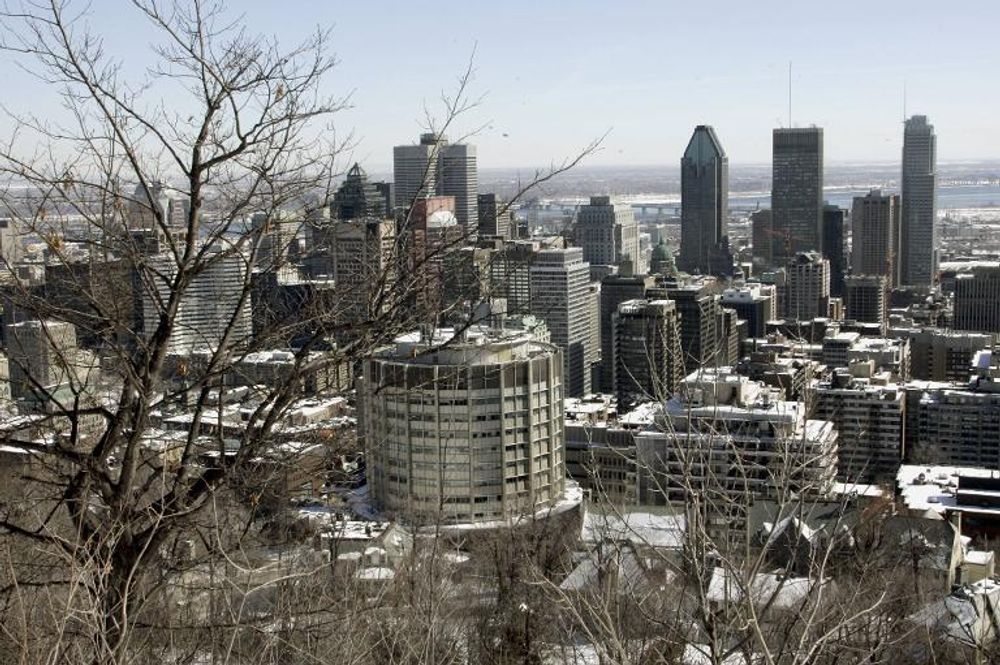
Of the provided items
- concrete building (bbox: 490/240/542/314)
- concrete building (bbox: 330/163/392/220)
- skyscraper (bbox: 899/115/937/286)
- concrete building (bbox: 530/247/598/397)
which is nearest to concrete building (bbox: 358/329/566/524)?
concrete building (bbox: 330/163/392/220)

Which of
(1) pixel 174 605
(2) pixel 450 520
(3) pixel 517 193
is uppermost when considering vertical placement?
(3) pixel 517 193

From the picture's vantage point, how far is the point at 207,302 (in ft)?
9.94

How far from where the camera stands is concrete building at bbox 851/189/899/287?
62938mm

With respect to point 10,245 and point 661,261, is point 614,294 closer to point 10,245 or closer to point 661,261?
point 661,261

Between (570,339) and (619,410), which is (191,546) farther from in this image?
(570,339)

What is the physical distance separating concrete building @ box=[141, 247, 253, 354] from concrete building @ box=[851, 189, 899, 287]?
62.7 metres

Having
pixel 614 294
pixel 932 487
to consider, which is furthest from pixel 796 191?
pixel 932 487

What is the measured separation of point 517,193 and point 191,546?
117 cm

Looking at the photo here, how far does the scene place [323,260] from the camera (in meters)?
2.76

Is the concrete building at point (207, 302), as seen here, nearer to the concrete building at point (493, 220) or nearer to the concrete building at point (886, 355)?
the concrete building at point (493, 220)

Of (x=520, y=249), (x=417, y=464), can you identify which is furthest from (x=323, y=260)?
(x=417, y=464)

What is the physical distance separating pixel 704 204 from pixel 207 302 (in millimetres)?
70324

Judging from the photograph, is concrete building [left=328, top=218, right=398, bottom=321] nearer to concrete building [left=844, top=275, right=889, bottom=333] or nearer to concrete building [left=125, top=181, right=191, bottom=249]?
concrete building [left=125, top=181, right=191, bottom=249]

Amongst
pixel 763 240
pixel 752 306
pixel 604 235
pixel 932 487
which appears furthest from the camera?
pixel 763 240
